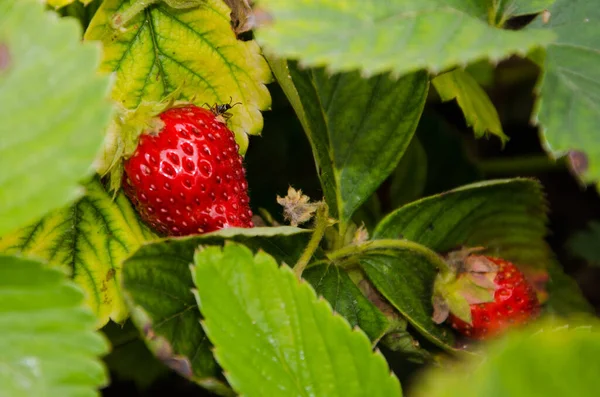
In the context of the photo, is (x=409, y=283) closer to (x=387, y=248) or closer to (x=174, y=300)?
(x=387, y=248)

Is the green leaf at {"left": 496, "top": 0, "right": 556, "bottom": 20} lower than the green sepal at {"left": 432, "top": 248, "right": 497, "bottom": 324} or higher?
higher

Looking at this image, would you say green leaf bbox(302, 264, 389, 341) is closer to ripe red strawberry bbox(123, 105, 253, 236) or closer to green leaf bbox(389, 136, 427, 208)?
ripe red strawberry bbox(123, 105, 253, 236)

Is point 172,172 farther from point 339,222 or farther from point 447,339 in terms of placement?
point 447,339

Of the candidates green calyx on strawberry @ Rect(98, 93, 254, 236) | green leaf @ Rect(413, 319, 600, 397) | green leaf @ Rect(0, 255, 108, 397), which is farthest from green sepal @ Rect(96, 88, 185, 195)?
green leaf @ Rect(413, 319, 600, 397)

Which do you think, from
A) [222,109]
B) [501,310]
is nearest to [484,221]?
[501,310]

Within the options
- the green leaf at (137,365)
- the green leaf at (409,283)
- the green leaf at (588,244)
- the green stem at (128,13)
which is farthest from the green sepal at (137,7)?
the green leaf at (588,244)
